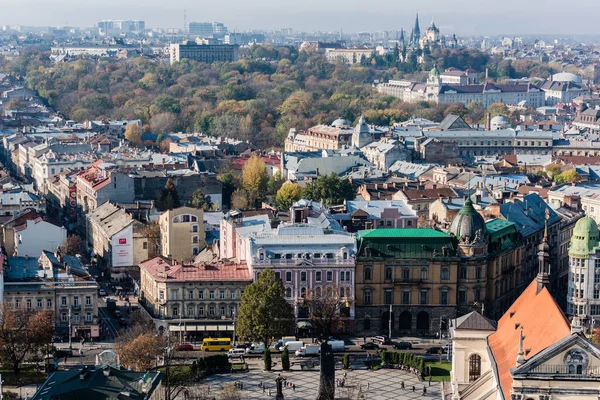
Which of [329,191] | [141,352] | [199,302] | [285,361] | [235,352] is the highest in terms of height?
[329,191]

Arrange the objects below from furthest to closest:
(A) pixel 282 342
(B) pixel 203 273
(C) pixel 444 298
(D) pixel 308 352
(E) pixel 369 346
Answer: (C) pixel 444 298, (B) pixel 203 273, (E) pixel 369 346, (A) pixel 282 342, (D) pixel 308 352

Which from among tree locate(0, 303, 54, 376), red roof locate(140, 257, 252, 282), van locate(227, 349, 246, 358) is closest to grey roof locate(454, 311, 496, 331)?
van locate(227, 349, 246, 358)

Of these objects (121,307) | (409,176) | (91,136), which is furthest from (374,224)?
(91,136)

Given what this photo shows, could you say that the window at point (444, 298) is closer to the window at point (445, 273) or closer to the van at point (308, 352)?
the window at point (445, 273)

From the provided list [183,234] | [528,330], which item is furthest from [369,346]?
[528,330]

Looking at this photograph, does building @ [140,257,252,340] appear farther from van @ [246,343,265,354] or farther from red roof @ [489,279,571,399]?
red roof @ [489,279,571,399]

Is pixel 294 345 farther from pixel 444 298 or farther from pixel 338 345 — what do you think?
pixel 444 298
